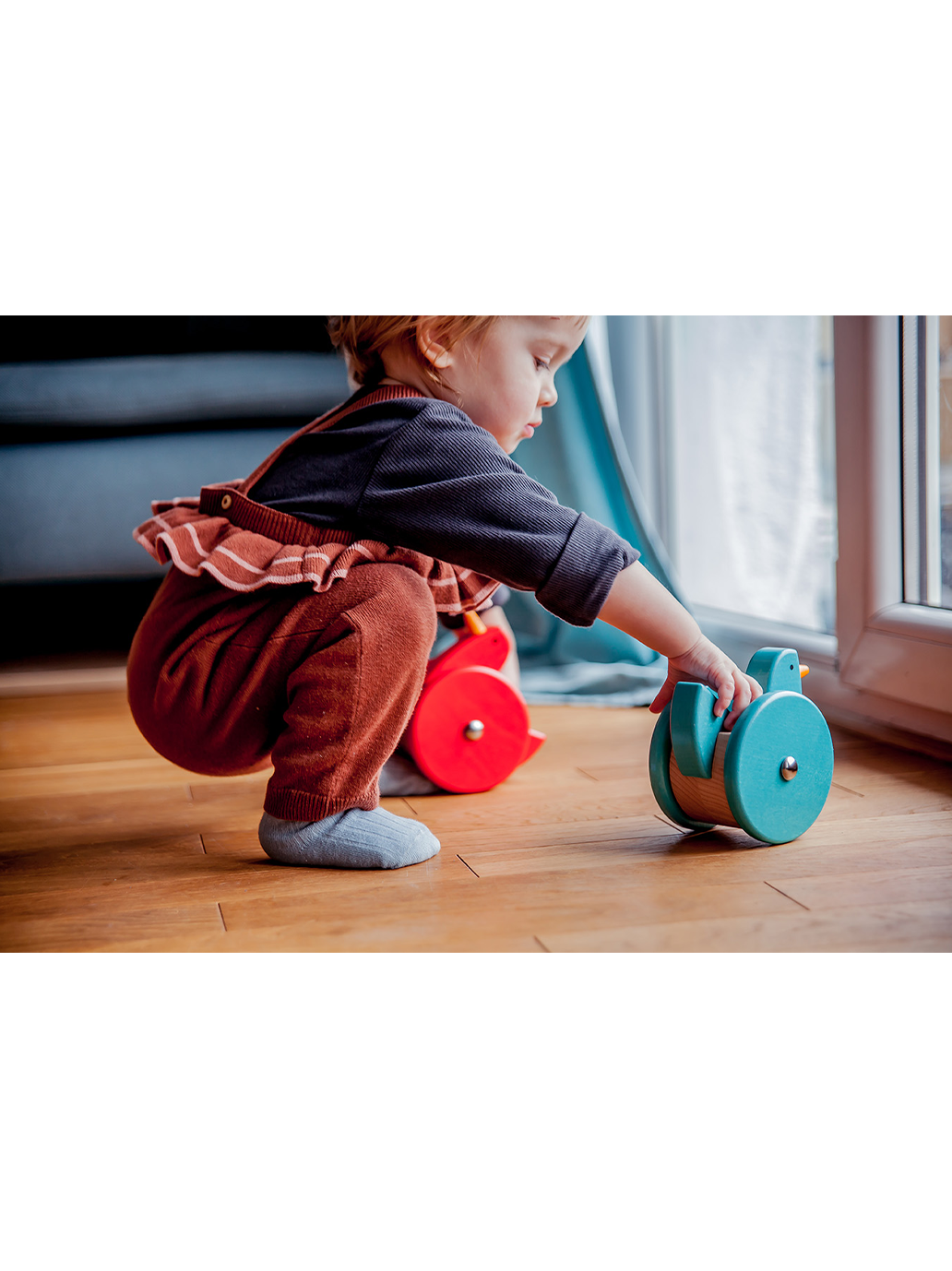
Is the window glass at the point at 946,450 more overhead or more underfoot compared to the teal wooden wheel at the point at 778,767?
more overhead

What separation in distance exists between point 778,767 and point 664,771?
0.07 m

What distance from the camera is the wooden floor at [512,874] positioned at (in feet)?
1.87

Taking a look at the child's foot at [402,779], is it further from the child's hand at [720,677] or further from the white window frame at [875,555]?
the white window frame at [875,555]

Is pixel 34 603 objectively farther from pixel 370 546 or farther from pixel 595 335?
pixel 370 546

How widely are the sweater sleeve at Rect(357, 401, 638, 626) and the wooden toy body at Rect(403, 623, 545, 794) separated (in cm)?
20

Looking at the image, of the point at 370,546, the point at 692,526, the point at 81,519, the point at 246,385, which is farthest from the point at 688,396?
the point at 370,546

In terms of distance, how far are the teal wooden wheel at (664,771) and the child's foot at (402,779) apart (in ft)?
A: 0.77

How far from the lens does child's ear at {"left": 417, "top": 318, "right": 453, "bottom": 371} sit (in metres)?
0.76

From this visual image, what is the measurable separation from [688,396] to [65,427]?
2.69 feet

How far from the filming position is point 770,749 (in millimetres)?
689

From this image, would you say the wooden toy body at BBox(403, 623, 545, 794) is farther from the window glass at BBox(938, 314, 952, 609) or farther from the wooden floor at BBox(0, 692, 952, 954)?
the window glass at BBox(938, 314, 952, 609)

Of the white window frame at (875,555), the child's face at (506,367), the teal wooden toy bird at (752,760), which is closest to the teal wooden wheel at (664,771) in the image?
the teal wooden toy bird at (752,760)

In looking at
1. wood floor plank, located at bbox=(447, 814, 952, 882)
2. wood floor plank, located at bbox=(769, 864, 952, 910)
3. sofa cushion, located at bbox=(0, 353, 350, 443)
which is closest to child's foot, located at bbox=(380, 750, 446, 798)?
wood floor plank, located at bbox=(447, 814, 952, 882)

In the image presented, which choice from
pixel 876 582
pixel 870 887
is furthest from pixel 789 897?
pixel 876 582
